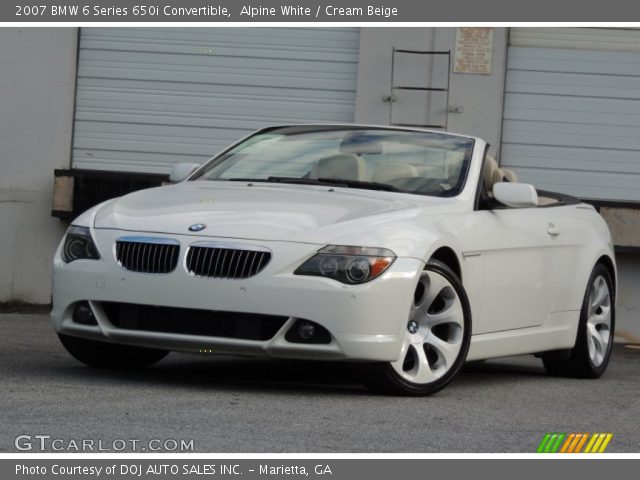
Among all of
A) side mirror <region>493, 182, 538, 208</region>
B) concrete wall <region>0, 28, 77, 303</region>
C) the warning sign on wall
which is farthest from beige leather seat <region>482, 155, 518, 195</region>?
concrete wall <region>0, 28, 77, 303</region>

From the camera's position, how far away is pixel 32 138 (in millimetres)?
14938

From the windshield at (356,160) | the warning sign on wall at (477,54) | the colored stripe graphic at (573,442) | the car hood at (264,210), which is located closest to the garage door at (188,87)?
the warning sign on wall at (477,54)

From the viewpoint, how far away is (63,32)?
1498 cm

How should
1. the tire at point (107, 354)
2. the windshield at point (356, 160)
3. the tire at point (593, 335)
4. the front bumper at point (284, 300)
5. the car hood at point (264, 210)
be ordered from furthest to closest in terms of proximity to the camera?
1. the tire at point (593, 335)
2. the windshield at point (356, 160)
3. the tire at point (107, 354)
4. the car hood at point (264, 210)
5. the front bumper at point (284, 300)

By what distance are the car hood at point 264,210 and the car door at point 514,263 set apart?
34cm

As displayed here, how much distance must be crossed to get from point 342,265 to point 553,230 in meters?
2.31

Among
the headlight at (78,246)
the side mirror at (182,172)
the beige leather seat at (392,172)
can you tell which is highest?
the beige leather seat at (392,172)

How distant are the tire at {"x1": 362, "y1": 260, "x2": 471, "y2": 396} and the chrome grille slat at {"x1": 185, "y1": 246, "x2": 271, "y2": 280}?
750 millimetres

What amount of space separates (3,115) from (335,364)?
8664 mm

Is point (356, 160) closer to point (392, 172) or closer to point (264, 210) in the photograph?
point (392, 172)

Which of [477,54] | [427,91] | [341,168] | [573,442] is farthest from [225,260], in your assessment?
[477,54]

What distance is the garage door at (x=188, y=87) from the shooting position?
15.1 metres

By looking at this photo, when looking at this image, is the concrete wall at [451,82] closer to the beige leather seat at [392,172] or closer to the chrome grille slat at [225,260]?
the beige leather seat at [392,172]

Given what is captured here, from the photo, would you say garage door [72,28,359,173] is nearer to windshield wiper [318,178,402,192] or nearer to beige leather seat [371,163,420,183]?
beige leather seat [371,163,420,183]
